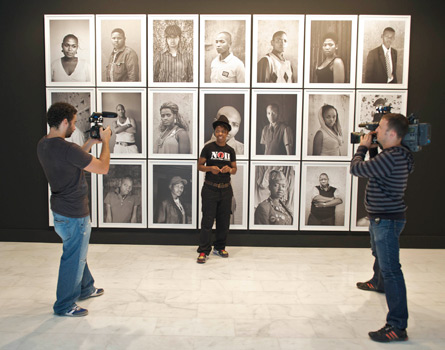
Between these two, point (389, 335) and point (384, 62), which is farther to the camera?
point (384, 62)

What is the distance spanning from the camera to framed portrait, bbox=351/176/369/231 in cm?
579

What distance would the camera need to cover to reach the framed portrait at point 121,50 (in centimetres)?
567

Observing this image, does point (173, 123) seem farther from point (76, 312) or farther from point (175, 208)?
point (76, 312)

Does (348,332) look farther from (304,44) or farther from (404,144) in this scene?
(304,44)

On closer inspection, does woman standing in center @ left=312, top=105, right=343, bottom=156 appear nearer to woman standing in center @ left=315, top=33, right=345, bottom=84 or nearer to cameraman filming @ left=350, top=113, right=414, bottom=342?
woman standing in center @ left=315, top=33, right=345, bottom=84

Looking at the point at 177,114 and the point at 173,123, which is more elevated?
the point at 177,114

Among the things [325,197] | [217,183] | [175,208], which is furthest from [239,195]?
[325,197]

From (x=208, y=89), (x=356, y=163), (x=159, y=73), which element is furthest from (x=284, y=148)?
(x=356, y=163)

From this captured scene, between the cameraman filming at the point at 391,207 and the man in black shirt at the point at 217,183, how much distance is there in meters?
2.23

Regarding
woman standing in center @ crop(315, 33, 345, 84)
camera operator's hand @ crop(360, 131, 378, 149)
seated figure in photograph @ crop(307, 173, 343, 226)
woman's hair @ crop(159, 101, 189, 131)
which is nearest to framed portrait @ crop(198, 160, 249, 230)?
woman's hair @ crop(159, 101, 189, 131)

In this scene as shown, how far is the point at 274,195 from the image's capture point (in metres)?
5.80

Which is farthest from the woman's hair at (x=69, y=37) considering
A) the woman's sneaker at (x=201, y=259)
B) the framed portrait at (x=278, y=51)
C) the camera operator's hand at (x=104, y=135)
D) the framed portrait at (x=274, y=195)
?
the woman's sneaker at (x=201, y=259)

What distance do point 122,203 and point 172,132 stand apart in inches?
50.1

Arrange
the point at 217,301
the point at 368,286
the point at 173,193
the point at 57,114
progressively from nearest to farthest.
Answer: the point at 57,114
the point at 217,301
the point at 368,286
the point at 173,193
